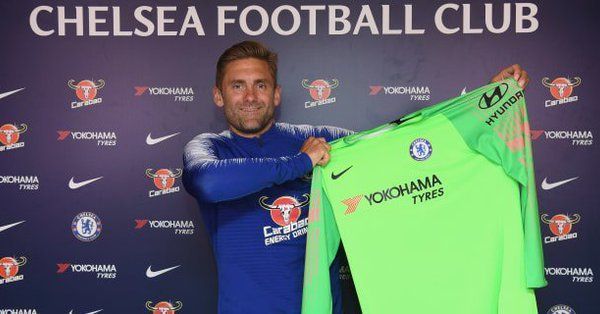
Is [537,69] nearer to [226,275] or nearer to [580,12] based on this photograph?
[580,12]

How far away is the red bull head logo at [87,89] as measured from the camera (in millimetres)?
2859

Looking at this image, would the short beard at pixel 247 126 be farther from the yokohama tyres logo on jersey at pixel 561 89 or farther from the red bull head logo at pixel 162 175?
the yokohama tyres logo on jersey at pixel 561 89

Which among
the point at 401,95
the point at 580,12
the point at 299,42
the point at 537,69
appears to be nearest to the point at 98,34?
the point at 299,42

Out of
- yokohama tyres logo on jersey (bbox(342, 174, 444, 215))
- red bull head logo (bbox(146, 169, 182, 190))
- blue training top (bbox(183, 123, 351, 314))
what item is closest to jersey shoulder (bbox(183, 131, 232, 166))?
blue training top (bbox(183, 123, 351, 314))

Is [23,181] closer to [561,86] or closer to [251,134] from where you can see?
[251,134]

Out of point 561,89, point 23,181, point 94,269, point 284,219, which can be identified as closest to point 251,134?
point 284,219

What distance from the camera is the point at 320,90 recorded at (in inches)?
111

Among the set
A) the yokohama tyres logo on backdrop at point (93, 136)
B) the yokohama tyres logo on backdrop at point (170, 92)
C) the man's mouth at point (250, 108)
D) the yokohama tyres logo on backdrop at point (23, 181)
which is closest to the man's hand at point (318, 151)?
the man's mouth at point (250, 108)

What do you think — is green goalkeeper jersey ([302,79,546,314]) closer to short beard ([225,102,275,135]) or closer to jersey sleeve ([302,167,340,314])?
jersey sleeve ([302,167,340,314])

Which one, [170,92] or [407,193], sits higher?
[170,92]

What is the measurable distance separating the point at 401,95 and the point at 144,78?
4.00ft

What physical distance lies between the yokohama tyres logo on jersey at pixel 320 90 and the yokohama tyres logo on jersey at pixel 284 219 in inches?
36.1

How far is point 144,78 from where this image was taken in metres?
2.86

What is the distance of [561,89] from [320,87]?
3.63 ft
